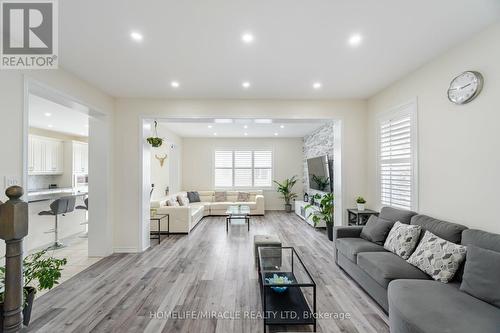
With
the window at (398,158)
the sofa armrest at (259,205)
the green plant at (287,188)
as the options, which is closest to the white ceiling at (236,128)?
the green plant at (287,188)

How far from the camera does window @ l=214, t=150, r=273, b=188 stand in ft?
28.0

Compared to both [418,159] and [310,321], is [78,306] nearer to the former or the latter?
[310,321]

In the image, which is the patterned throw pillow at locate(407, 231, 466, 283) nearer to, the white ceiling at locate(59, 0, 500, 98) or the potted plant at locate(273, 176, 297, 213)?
the white ceiling at locate(59, 0, 500, 98)

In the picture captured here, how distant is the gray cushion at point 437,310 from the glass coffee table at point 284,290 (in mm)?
670

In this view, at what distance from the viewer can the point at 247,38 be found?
91.0 inches

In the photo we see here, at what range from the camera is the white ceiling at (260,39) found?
1908 mm

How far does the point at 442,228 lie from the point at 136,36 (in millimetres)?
3854

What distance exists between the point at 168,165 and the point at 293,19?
240 inches

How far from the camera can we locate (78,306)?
7.99 feet

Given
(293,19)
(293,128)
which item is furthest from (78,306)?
(293,128)

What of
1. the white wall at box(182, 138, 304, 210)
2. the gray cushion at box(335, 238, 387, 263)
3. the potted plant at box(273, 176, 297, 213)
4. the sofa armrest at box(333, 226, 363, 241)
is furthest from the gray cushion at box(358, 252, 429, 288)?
the white wall at box(182, 138, 304, 210)

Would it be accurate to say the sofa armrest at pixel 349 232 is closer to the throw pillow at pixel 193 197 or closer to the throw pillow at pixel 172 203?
the throw pillow at pixel 172 203

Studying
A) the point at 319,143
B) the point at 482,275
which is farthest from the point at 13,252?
the point at 319,143

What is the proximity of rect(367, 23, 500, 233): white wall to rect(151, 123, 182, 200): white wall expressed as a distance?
19.4 feet
